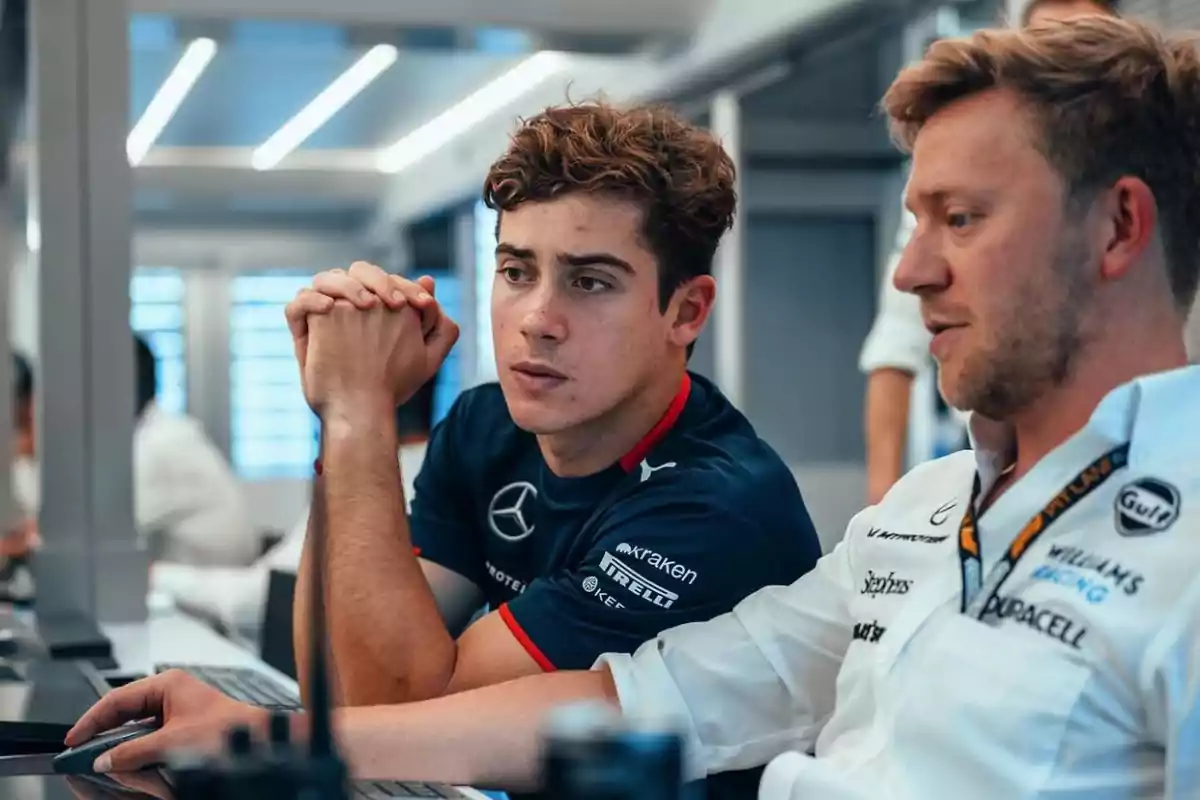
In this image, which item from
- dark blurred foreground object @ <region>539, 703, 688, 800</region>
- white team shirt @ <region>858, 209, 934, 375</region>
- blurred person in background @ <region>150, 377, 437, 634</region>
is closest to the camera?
dark blurred foreground object @ <region>539, 703, 688, 800</region>

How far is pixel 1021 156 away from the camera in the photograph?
3.15ft

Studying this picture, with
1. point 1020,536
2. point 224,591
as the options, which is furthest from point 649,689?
point 224,591

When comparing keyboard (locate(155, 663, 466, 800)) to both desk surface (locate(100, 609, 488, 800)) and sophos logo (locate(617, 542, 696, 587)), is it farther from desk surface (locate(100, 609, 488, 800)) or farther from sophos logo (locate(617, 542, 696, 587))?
sophos logo (locate(617, 542, 696, 587))

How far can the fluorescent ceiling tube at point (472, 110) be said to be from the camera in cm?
572

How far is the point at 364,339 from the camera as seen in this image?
4.38 feet

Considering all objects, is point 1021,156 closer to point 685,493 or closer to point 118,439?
point 685,493

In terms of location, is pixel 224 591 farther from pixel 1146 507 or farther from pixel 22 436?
pixel 1146 507

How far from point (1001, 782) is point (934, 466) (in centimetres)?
31

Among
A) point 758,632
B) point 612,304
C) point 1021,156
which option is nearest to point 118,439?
point 612,304

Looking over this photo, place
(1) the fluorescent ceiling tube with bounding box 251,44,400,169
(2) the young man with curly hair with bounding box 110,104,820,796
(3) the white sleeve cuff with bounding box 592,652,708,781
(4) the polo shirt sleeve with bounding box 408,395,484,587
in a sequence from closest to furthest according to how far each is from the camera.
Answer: (3) the white sleeve cuff with bounding box 592,652,708,781
(2) the young man with curly hair with bounding box 110,104,820,796
(4) the polo shirt sleeve with bounding box 408,395,484,587
(1) the fluorescent ceiling tube with bounding box 251,44,400,169

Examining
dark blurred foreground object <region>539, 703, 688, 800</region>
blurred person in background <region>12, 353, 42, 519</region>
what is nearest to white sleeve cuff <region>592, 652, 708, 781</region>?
dark blurred foreground object <region>539, 703, 688, 800</region>

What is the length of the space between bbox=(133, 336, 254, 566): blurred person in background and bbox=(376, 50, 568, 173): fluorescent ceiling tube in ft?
6.17

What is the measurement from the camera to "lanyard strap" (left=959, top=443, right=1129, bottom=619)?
91 centimetres

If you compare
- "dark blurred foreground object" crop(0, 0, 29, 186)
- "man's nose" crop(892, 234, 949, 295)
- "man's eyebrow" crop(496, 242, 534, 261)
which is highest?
"dark blurred foreground object" crop(0, 0, 29, 186)
